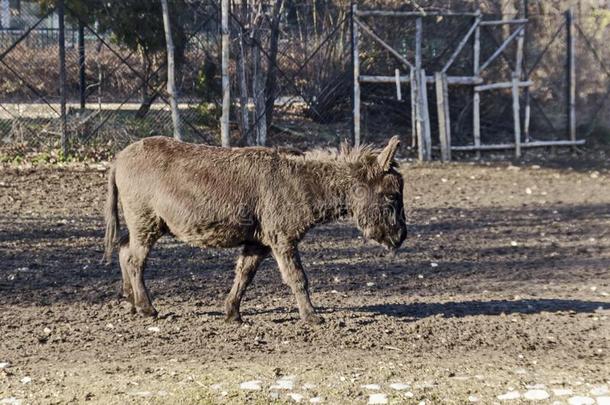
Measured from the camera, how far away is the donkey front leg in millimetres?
7996

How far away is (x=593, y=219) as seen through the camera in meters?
13.7

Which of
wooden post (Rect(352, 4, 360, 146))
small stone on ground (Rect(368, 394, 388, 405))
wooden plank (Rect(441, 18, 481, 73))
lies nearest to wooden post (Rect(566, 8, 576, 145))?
wooden plank (Rect(441, 18, 481, 73))

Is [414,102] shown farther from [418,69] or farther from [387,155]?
[387,155]

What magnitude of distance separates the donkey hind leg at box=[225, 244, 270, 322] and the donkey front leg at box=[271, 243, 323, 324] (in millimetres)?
229

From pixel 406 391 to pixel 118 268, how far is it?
4.78 meters

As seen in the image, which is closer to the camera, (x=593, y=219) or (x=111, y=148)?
(x=593, y=219)

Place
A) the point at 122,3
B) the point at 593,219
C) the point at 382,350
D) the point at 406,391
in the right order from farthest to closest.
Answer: the point at 122,3, the point at 593,219, the point at 382,350, the point at 406,391

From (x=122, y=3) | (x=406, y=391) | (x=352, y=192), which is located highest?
(x=122, y=3)

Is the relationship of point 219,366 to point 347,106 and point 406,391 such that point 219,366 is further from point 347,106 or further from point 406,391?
point 347,106

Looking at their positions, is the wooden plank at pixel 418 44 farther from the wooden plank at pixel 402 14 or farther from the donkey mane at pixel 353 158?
the donkey mane at pixel 353 158

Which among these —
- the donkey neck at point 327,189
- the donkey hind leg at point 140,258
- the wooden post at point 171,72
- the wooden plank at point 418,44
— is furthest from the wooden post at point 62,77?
the donkey neck at point 327,189

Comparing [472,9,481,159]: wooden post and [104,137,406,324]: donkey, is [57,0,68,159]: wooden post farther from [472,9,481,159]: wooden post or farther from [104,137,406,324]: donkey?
[104,137,406,324]: donkey

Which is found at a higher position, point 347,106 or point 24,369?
A: point 347,106

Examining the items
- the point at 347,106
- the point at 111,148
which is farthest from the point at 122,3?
the point at 347,106
